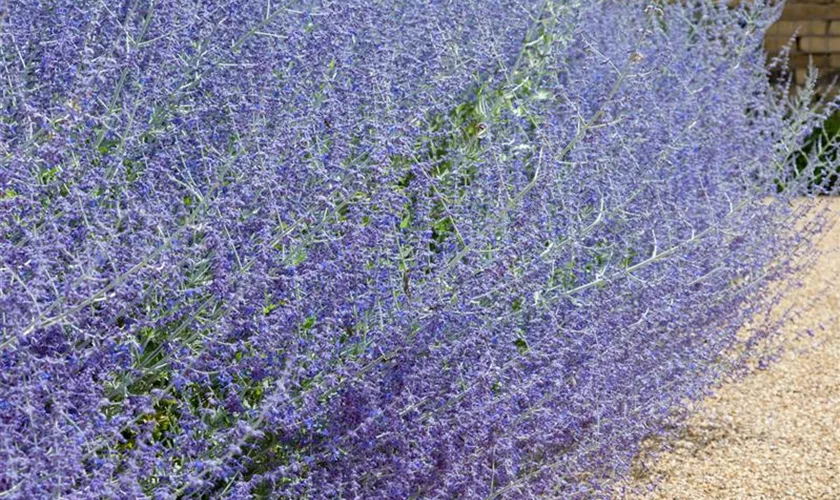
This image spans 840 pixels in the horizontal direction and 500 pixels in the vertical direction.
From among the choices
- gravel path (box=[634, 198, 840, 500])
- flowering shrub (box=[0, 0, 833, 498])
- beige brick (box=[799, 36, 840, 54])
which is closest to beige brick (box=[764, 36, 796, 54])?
beige brick (box=[799, 36, 840, 54])

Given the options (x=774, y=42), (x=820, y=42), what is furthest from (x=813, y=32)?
(x=774, y=42)

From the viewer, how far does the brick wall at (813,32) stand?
34.4 ft

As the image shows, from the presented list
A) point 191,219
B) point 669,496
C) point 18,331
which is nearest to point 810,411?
point 669,496

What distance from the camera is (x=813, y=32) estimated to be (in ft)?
34.6

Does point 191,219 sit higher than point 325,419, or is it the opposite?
point 191,219

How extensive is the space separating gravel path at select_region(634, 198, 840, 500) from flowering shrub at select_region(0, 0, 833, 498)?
0.41 metres

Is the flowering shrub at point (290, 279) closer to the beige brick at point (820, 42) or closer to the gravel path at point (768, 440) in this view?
the gravel path at point (768, 440)

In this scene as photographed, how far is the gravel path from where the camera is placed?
4.09 metres

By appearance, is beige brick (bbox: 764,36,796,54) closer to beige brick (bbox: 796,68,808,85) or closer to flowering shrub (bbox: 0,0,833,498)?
beige brick (bbox: 796,68,808,85)

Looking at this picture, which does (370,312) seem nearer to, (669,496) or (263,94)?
(263,94)

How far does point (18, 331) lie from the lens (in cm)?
189

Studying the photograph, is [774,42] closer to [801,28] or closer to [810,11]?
[801,28]

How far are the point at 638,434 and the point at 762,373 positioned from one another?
6.36ft

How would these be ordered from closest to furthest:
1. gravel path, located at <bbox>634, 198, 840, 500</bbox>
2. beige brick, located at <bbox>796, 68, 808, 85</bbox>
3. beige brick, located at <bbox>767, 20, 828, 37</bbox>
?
gravel path, located at <bbox>634, 198, 840, 500</bbox> → beige brick, located at <bbox>796, 68, 808, 85</bbox> → beige brick, located at <bbox>767, 20, 828, 37</bbox>
